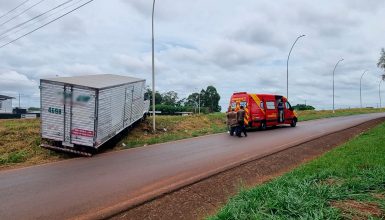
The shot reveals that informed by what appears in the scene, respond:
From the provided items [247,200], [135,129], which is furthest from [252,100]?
[247,200]

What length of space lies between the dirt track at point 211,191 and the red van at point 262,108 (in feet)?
34.2

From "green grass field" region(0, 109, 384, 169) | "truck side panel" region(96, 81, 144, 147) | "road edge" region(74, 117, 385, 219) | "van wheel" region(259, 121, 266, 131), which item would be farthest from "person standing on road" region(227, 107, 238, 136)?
"road edge" region(74, 117, 385, 219)

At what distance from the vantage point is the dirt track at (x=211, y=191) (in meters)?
6.89

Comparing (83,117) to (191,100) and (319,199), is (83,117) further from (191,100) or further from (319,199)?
(191,100)

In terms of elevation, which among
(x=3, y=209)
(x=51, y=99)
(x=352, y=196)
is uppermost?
(x=51, y=99)

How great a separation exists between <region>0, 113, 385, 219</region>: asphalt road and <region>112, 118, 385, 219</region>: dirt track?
398mm

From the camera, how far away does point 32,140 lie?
52.2 ft

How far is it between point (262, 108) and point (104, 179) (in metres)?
16.5

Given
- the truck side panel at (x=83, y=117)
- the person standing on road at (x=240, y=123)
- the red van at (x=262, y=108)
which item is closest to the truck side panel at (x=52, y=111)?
the truck side panel at (x=83, y=117)

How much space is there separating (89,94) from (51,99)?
5.28 ft

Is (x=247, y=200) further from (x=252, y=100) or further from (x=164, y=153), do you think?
(x=252, y=100)

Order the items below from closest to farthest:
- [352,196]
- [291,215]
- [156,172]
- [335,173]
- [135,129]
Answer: [291,215] → [352,196] → [335,173] → [156,172] → [135,129]

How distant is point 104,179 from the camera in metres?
9.60

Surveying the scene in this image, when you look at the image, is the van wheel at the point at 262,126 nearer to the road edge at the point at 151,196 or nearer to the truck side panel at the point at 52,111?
the road edge at the point at 151,196
